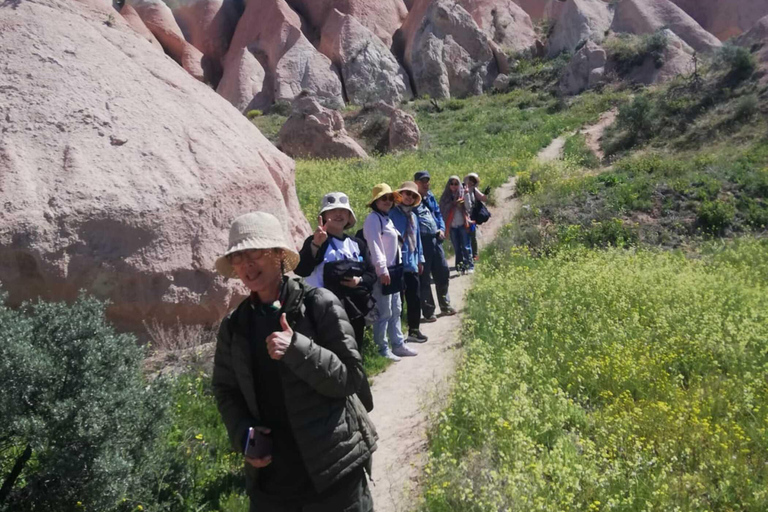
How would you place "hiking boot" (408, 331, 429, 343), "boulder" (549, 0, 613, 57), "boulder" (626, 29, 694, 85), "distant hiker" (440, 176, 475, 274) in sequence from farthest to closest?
1. "boulder" (549, 0, 613, 57)
2. "boulder" (626, 29, 694, 85)
3. "distant hiker" (440, 176, 475, 274)
4. "hiking boot" (408, 331, 429, 343)

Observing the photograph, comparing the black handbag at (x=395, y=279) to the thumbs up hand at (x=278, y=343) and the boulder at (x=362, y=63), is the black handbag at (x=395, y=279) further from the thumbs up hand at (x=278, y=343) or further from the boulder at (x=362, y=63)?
the boulder at (x=362, y=63)

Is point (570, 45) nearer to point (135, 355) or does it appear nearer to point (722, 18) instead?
A: point (722, 18)

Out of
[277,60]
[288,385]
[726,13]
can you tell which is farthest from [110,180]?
[726,13]

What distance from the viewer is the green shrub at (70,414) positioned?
264 centimetres

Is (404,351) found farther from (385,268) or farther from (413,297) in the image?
(385,268)

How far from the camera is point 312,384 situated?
1.96 m

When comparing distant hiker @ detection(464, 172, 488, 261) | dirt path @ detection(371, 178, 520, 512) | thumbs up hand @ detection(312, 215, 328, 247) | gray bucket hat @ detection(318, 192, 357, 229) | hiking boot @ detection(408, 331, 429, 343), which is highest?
gray bucket hat @ detection(318, 192, 357, 229)

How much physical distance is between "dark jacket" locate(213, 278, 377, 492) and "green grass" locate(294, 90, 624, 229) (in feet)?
25.7

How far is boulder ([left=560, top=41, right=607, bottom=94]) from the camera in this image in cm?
2691

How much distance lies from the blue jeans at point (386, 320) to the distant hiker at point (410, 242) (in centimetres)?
32

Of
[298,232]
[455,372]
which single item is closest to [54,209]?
[298,232]

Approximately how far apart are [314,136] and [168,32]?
2197 cm

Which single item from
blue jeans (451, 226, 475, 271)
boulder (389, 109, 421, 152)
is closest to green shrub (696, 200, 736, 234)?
blue jeans (451, 226, 475, 271)

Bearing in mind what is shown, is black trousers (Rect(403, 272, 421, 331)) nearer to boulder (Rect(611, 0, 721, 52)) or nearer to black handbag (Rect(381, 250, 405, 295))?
black handbag (Rect(381, 250, 405, 295))
